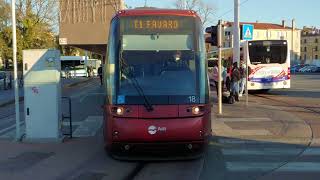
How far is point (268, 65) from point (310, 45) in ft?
488

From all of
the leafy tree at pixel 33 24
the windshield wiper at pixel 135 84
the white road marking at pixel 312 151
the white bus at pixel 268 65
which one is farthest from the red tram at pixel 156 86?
the leafy tree at pixel 33 24

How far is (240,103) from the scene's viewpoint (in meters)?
23.2

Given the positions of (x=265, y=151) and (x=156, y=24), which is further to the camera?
(x=265, y=151)

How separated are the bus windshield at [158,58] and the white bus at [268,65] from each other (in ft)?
62.2

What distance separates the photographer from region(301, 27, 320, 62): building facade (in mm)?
170625

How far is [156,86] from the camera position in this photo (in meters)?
10.6

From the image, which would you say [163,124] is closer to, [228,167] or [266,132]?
[228,167]

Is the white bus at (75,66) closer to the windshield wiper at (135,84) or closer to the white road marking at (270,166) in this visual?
the windshield wiper at (135,84)

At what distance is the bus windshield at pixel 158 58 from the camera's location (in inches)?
417

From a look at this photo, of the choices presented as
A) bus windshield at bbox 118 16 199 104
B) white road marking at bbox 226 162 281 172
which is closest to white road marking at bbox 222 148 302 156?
white road marking at bbox 226 162 281 172

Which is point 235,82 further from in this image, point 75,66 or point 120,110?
point 75,66

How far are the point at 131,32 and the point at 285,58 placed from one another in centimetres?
2036

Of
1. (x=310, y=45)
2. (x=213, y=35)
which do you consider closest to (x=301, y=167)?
(x=213, y=35)

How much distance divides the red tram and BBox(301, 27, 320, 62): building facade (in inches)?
6469
